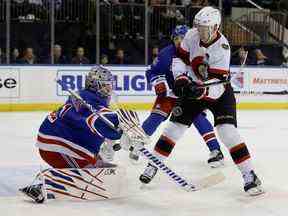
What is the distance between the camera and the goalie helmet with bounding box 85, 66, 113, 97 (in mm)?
3471

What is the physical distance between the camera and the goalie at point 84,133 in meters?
3.37

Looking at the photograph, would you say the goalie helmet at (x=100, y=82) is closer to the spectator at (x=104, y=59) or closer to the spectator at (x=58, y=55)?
the spectator at (x=58, y=55)

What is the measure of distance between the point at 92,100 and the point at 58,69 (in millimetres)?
5667

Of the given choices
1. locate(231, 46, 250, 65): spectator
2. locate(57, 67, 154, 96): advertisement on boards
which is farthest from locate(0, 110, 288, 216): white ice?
locate(231, 46, 250, 65): spectator

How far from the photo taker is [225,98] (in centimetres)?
388

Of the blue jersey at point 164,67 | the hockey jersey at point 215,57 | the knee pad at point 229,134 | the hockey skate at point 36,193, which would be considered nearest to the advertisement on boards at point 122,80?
the blue jersey at point 164,67

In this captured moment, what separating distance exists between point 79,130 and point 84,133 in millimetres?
31

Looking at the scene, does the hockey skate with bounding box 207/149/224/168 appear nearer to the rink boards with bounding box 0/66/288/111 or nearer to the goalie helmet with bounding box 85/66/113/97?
the goalie helmet with bounding box 85/66/113/97

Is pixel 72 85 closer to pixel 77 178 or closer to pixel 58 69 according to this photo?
pixel 58 69

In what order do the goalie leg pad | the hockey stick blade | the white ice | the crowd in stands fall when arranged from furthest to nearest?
the crowd in stands < the hockey stick blade < the goalie leg pad < the white ice

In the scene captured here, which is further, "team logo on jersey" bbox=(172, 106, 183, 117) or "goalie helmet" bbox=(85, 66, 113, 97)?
"team logo on jersey" bbox=(172, 106, 183, 117)

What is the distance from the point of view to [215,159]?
190 inches

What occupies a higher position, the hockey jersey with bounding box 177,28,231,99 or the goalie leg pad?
the hockey jersey with bounding box 177,28,231,99

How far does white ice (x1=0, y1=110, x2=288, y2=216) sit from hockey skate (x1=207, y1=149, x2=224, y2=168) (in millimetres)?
47
